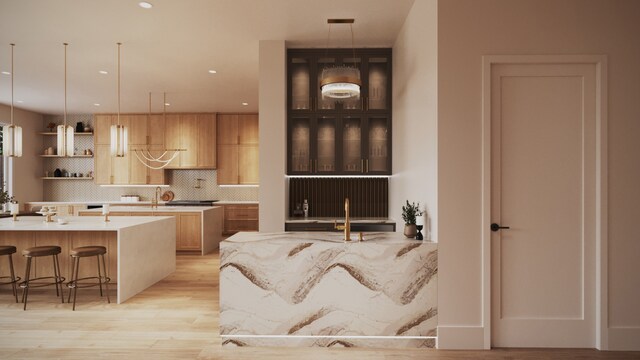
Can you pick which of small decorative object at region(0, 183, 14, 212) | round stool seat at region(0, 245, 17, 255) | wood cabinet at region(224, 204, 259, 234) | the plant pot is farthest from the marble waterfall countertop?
wood cabinet at region(224, 204, 259, 234)

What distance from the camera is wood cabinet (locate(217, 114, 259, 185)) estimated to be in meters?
9.77

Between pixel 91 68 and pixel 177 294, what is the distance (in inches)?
145

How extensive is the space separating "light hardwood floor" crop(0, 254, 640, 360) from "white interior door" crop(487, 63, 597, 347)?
9.4 inches

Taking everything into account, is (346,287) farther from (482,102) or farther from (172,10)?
(172,10)

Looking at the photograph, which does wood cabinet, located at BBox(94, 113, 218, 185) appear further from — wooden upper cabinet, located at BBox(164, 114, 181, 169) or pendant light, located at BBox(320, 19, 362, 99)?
pendant light, located at BBox(320, 19, 362, 99)

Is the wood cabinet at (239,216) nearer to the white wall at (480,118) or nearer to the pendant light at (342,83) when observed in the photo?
the pendant light at (342,83)

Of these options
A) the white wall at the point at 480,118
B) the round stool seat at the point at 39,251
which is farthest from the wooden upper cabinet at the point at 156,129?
the white wall at the point at 480,118

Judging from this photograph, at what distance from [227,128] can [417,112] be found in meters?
6.67

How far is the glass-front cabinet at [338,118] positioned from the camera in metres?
5.23

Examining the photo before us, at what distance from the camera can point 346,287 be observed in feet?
10.9

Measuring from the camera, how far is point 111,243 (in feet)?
17.6

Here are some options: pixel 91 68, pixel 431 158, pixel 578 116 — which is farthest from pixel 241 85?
pixel 578 116

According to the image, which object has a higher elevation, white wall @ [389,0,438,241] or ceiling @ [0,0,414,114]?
ceiling @ [0,0,414,114]

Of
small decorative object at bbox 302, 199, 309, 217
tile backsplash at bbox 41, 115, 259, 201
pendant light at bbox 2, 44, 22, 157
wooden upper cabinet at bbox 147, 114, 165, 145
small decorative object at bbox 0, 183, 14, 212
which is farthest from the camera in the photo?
tile backsplash at bbox 41, 115, 259, 201
